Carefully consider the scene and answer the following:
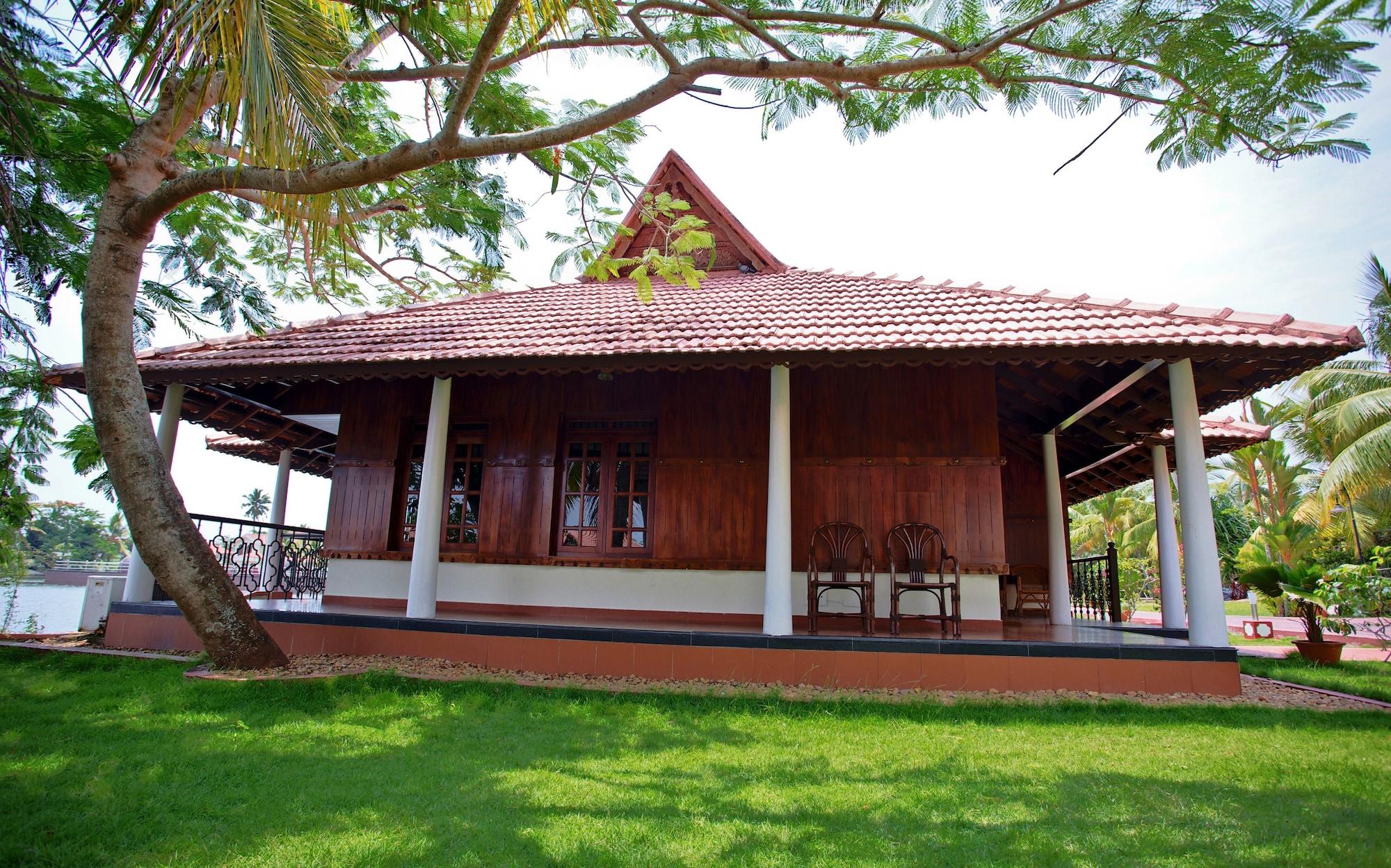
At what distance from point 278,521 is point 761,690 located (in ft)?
27.4

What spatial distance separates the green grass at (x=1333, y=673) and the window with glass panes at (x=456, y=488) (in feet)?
27.4

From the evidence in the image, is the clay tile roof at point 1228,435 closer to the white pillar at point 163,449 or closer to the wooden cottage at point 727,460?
the wooden cottage at point 727,460

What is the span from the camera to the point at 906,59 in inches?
191

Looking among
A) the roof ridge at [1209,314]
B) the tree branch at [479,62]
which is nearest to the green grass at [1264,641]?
the roof ridge at [1209,314]

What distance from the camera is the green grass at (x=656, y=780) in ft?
9.27

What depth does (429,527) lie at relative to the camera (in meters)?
7.05

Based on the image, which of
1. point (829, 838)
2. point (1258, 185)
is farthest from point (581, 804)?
point (1258, 185)

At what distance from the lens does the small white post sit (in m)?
9.89

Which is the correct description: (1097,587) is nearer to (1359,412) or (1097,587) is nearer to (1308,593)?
(1308,593)

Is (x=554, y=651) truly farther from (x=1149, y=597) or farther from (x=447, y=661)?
(x=1149, y=597)

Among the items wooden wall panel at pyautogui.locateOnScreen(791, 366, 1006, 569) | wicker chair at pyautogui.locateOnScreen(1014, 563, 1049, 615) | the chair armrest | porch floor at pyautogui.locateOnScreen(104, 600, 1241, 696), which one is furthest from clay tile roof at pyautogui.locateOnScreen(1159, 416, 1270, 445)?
the chair armrest

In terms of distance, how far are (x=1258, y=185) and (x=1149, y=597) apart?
39437mm

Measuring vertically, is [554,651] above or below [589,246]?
below

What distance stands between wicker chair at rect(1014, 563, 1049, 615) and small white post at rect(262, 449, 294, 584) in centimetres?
1018
